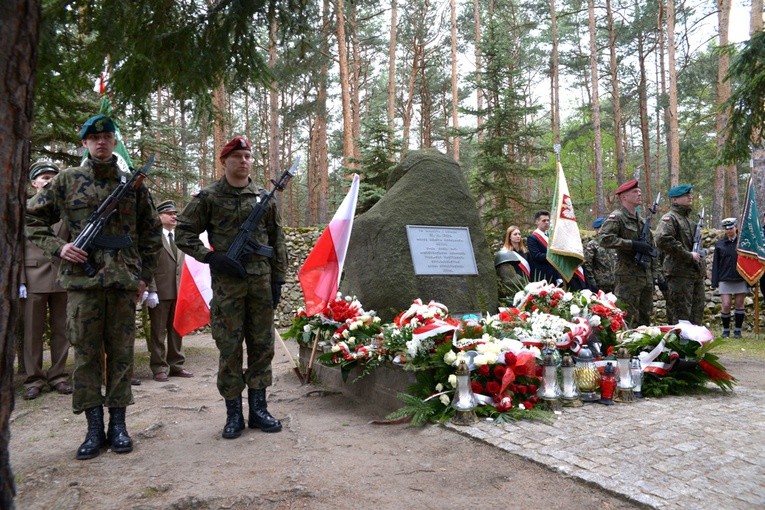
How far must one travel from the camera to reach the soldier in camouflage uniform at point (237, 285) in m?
3.70

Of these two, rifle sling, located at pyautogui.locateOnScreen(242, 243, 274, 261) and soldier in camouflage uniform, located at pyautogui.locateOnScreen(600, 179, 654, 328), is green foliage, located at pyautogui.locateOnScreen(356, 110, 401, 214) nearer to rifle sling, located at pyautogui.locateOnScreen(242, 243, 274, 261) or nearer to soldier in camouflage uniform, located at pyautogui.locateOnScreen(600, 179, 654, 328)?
soldier in camouflage uniform, located at pyautogui.locateOnScreen(600, 179, 654, 328)

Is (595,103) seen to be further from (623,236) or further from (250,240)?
(250,240)

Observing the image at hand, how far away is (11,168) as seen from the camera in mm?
1668

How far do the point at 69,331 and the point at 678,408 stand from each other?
4.07 metres

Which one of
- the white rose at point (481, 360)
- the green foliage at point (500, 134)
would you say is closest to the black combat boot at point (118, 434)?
the white rose at point (481, 360)

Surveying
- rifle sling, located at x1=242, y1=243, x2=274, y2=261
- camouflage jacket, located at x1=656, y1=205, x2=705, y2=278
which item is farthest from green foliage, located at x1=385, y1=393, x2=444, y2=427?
camouflage jacket, located at x1=656, y1=205, x2=705, y2=278

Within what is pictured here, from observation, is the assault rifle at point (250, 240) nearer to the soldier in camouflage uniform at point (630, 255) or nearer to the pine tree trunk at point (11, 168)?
the pine tree trunk at point (11, 168)

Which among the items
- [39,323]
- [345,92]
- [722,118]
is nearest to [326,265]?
[39,323]

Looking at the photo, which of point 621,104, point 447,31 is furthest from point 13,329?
point 621,104

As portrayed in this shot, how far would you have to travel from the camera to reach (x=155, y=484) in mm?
2797

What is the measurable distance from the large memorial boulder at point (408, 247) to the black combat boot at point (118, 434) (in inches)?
97.6

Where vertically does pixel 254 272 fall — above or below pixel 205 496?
above

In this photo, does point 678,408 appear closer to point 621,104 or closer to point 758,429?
Result: point 758,429

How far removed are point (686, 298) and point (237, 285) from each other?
18.0ft
